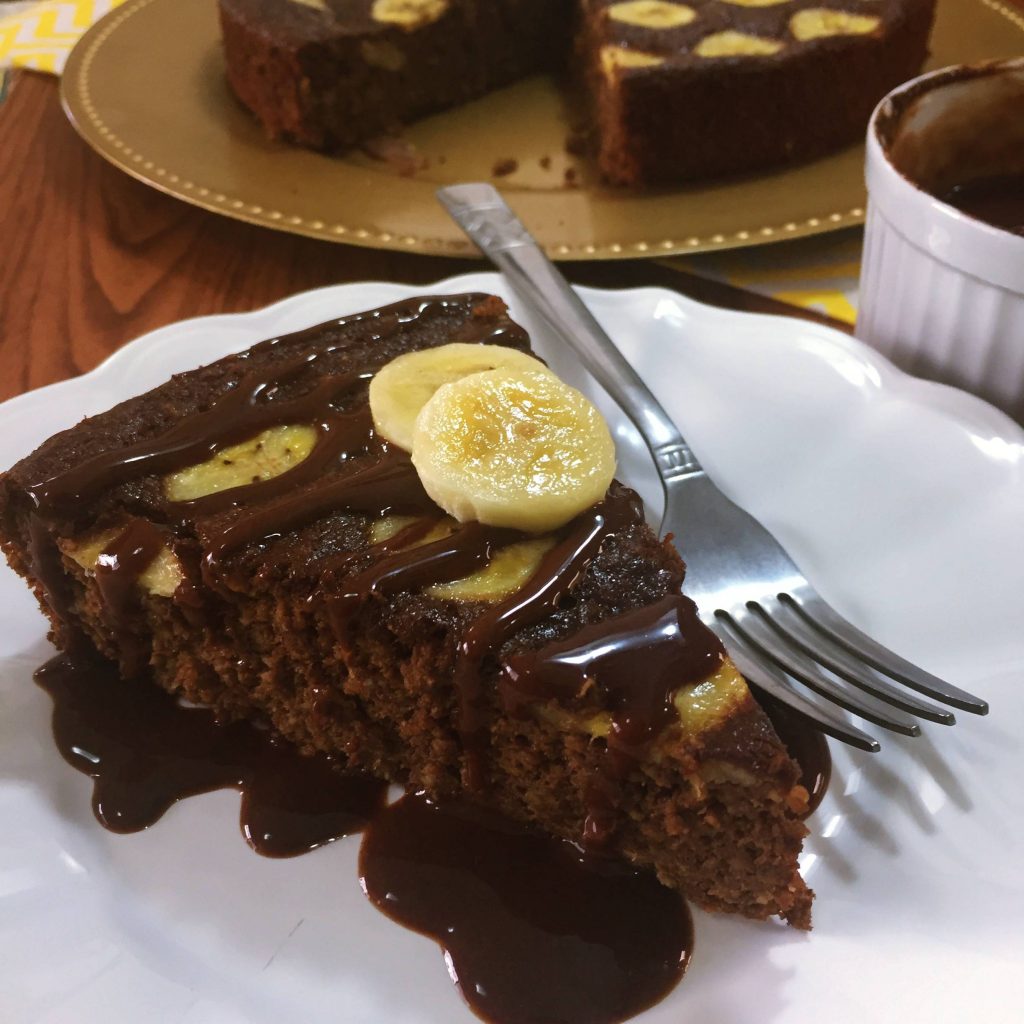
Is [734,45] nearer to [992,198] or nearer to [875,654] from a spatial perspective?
[992,198]

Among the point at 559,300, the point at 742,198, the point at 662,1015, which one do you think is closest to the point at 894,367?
the point at 559,300

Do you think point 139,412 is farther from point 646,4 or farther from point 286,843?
point 646,4

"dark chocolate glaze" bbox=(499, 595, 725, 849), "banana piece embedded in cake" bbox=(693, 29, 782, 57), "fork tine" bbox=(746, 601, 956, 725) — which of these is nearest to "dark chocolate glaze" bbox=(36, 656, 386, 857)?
"dark chocolate glaze" bbox=(499, 595, 725, 849)

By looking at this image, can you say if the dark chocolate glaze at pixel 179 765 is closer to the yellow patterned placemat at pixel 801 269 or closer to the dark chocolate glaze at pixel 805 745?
the dark chocolate glaze at pixel 805 745

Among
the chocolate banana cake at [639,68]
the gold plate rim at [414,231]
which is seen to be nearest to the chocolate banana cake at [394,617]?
the gold plate rim at [414,231]

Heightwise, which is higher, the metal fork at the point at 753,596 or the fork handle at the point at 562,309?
the fork handle at the point at 562,309

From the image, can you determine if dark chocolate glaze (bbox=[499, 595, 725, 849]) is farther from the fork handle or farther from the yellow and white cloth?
the yellow and white cloth
